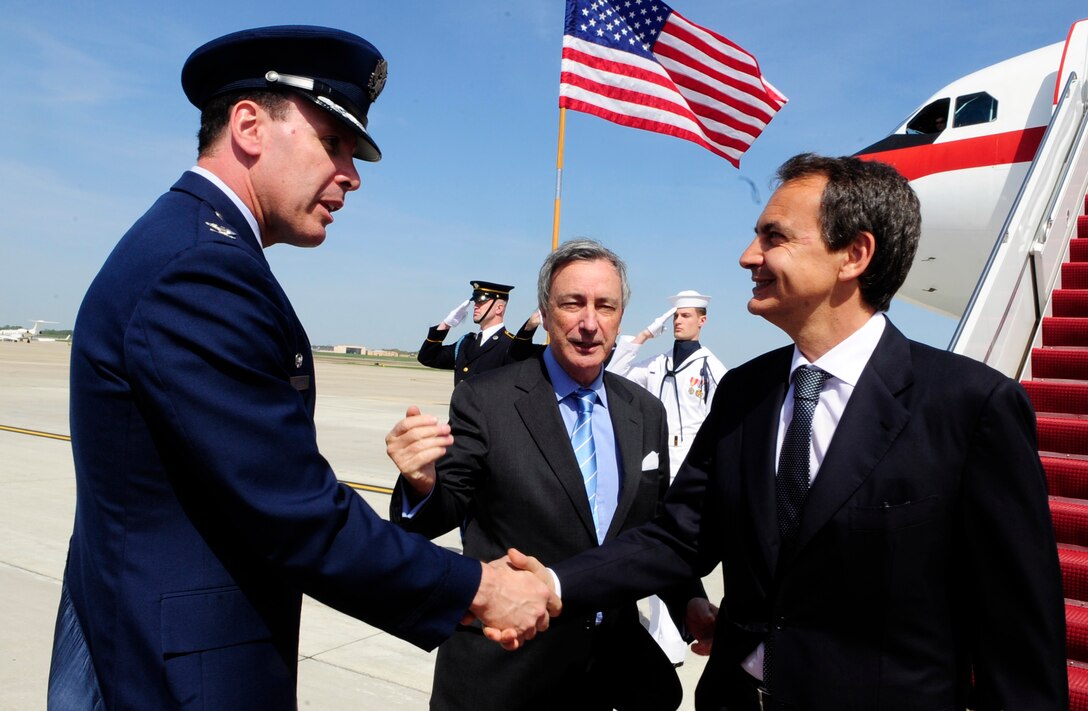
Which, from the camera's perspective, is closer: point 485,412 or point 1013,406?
point 1013,406

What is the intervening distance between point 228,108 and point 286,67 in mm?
166

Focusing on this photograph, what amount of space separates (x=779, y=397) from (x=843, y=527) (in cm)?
40

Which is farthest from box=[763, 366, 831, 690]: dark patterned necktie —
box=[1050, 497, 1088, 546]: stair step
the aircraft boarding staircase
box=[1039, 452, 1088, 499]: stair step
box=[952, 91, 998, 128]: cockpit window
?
box=[952, 91, 998, 128]: cockpit window

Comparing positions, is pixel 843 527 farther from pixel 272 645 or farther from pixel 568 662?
pixel 272 645

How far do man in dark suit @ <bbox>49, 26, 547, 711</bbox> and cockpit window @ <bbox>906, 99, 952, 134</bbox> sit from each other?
980cm

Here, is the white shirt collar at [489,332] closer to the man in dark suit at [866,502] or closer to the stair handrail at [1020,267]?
the stair handrail at [1020,267]

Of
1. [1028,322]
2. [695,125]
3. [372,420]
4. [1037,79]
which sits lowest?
[372,420]

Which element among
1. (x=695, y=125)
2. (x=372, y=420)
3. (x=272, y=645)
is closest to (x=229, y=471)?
(x=272, y=645)

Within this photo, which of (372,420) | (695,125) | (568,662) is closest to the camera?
(568,662)

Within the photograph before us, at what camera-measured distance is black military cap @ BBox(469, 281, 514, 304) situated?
798 centimetres

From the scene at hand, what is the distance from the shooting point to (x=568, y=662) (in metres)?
2.47

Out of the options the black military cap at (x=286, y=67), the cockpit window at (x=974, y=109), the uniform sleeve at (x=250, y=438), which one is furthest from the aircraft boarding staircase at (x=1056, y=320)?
the black military cap at (x=286, y=67)

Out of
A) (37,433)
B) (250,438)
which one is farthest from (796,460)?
(37,433)

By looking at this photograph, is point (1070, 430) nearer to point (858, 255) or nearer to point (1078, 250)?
point (1078, 250)
